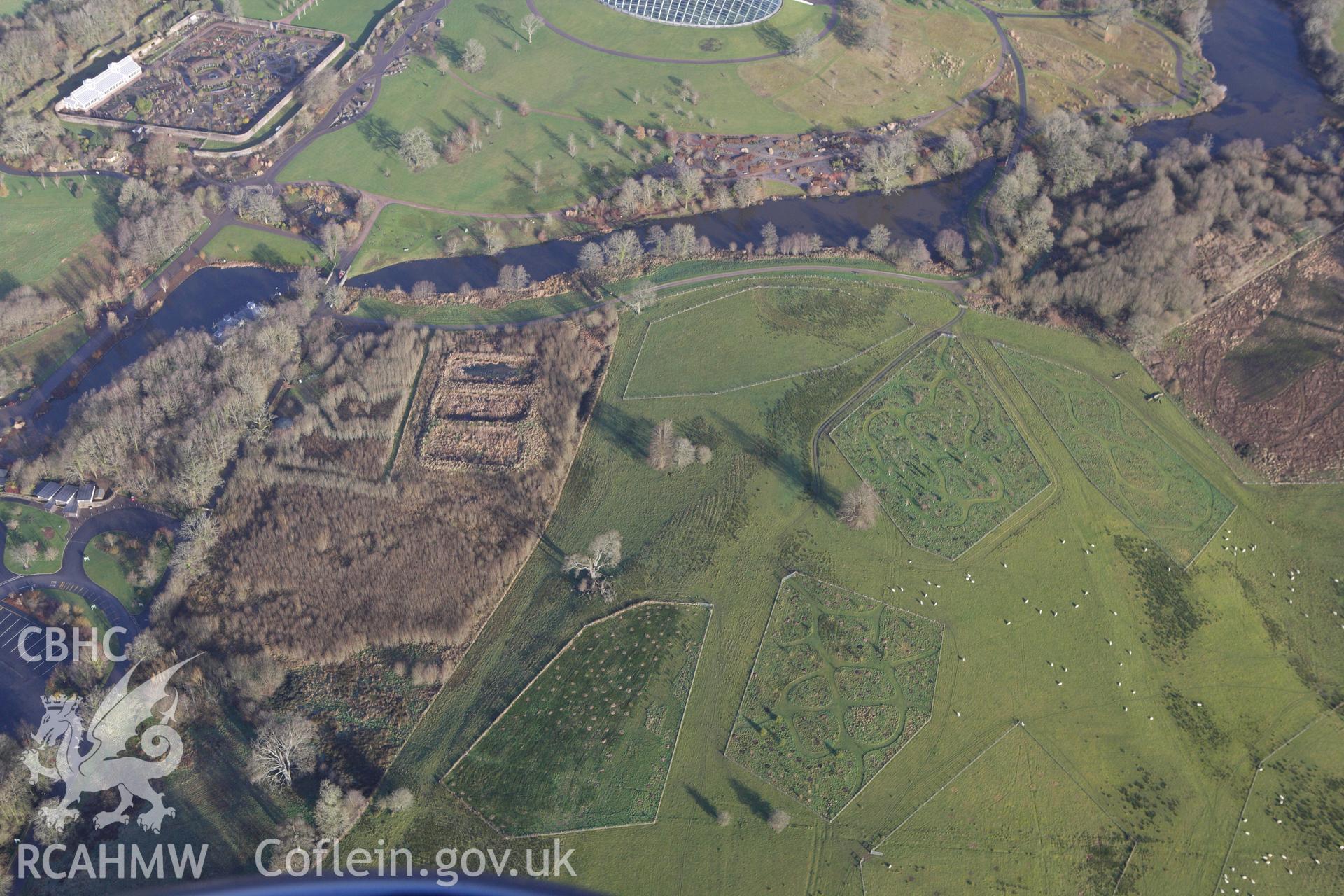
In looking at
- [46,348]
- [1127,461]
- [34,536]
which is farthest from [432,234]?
[1127,461]

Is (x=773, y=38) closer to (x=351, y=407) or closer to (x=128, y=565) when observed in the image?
(x=351, y=407)

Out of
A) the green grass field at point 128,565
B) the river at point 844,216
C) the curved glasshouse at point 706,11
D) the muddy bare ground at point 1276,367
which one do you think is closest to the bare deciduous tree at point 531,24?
the curved glasshouse at point 706,11

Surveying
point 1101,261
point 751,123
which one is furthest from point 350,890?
point 751,123

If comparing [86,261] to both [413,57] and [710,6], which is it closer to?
[413,57]

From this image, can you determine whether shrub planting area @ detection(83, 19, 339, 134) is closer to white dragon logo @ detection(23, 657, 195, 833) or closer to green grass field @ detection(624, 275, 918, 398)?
green grass field @ detection(624, 275, 918, 398)

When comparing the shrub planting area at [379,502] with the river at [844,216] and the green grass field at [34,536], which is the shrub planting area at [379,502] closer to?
the river at [844,216]

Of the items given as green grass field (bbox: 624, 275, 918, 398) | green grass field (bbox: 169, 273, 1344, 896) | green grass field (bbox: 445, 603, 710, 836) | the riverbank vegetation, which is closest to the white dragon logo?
green grass field (bbox: 169, 273, 1344, 896)
